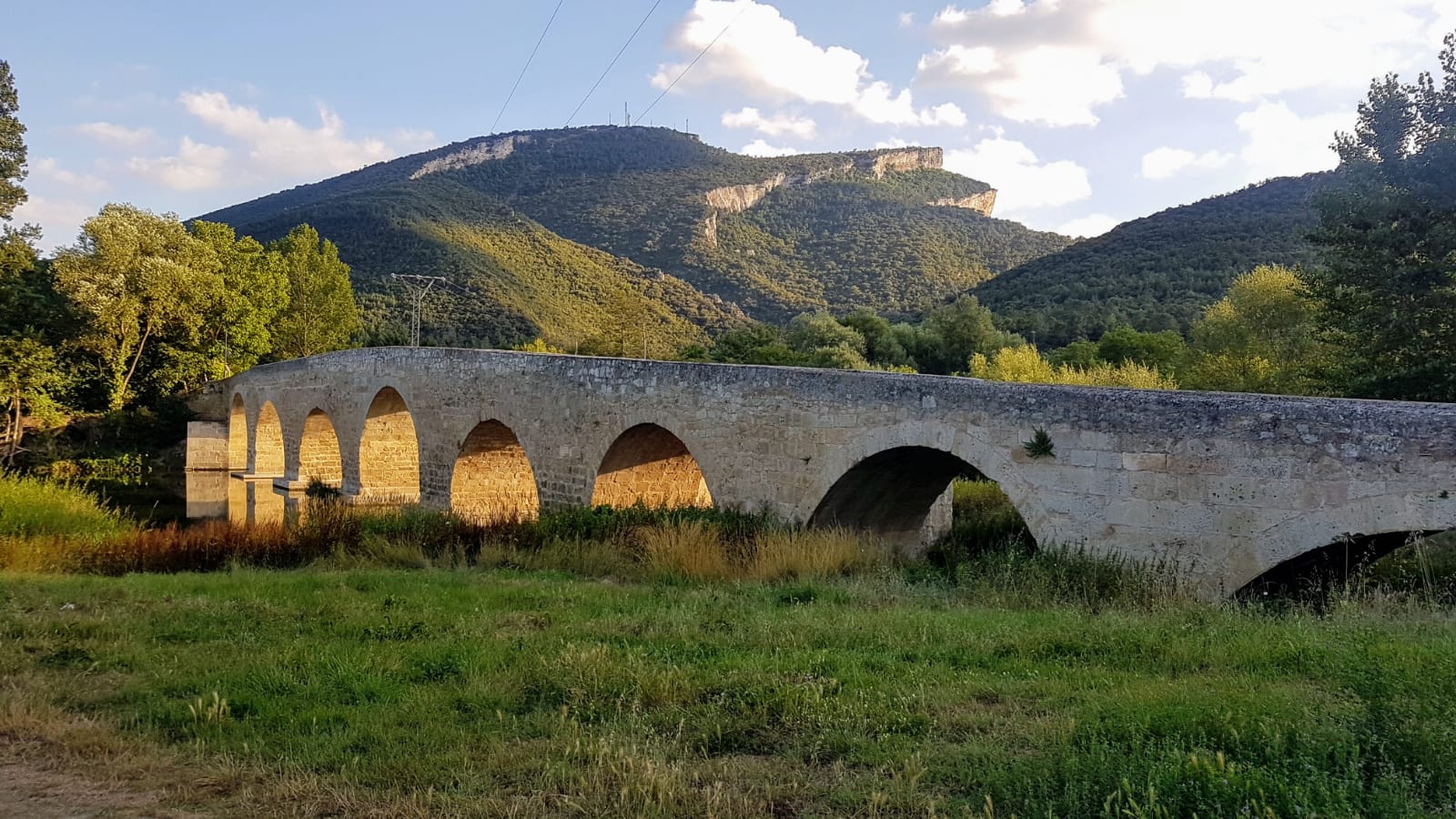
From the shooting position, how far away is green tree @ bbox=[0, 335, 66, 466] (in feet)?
92.3

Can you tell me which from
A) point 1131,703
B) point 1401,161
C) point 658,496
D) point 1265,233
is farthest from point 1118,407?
point 1265,233

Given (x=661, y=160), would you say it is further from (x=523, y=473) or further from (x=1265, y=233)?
(x=523, y=473)

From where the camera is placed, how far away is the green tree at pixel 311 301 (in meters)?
39.0

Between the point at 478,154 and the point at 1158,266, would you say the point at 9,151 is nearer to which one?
the point at 1158,266

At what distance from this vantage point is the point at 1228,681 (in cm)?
399

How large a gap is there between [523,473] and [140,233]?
71.7 feet

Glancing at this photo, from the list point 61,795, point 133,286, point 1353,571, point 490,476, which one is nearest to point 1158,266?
point 490,476

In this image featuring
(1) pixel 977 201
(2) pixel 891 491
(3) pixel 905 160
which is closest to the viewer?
(2) pixel 891 491

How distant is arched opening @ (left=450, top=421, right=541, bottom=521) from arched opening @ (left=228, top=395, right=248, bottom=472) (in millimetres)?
19555

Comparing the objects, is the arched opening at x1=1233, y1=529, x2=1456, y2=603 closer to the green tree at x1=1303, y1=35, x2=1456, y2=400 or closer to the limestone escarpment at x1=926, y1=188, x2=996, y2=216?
the green tree at x1=1303, y1=35, x2=1456, y2=400

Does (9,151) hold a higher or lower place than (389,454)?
higher

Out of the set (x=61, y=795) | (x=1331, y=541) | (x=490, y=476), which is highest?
(x=1331, y=541)

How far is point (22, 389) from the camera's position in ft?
93.7

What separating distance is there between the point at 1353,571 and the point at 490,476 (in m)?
14.6
